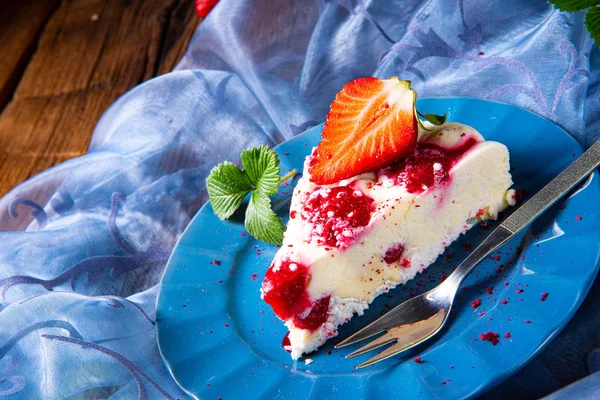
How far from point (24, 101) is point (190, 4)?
1.08 metres

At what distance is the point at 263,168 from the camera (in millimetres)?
2424

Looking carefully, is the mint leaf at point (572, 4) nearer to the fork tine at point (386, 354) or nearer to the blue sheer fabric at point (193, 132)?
the blue sheer fabric at point (193, 132)

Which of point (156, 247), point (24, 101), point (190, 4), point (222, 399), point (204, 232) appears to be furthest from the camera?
point (190, 4)

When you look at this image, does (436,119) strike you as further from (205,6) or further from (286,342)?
(205,6)

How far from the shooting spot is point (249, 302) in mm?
2184

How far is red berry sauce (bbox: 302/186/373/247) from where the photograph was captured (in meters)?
2.02

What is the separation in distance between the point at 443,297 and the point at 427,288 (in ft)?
0.49

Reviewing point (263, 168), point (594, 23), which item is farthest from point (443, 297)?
point (594, 23)

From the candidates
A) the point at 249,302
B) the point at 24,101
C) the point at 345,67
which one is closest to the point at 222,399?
the point at 249,302

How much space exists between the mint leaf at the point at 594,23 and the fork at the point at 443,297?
0.49 metres

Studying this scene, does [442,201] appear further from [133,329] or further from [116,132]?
[116,132]

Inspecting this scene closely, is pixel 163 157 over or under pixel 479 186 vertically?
under

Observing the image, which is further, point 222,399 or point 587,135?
point 587,135

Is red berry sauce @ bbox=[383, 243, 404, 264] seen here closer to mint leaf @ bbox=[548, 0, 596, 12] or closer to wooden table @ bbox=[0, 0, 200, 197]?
mint leaf @ bbox=[548, 0, 596, 12]
